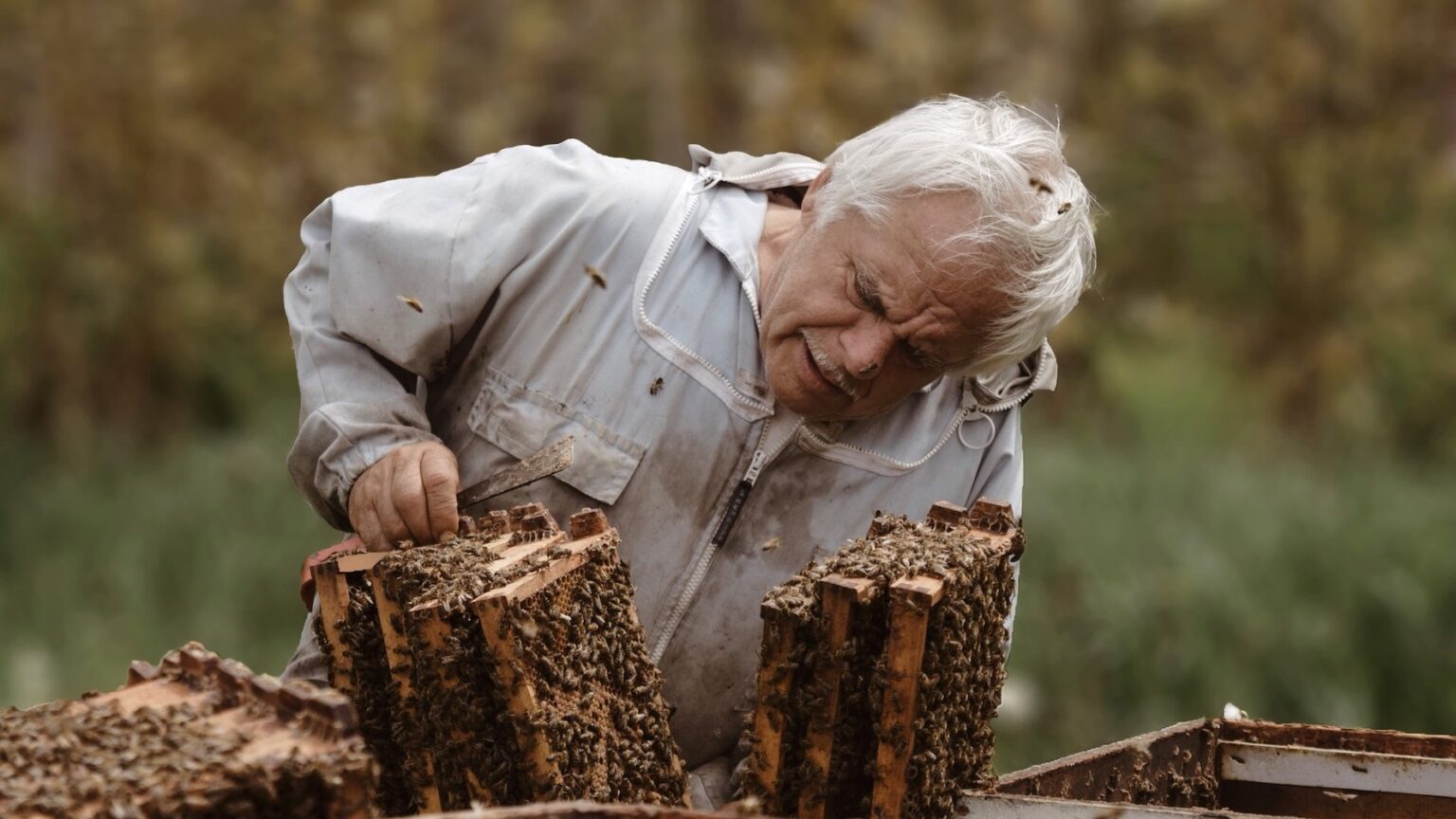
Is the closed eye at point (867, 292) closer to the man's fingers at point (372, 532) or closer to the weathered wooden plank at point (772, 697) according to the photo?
the weathered wooden plank at point (772, 697)

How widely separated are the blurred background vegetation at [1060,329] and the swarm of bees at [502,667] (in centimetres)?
449

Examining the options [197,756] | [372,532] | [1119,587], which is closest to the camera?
[197,756]

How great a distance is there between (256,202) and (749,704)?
8713mm

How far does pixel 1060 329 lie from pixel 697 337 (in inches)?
277

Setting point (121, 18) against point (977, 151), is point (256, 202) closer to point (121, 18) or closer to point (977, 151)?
point (121, 18)

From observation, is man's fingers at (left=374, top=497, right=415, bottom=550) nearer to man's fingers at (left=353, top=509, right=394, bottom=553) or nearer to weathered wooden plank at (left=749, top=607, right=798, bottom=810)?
man's fingers at (left=353, top=509, right=394, bottom=553)

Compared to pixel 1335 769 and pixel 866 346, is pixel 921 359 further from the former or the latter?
pixel 1335 769

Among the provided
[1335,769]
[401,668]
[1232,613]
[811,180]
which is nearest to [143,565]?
[1232,613]

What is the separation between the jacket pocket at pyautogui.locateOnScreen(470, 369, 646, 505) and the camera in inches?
137

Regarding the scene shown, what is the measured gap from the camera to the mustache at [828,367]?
334cm

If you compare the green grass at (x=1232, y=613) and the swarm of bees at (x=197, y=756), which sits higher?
the green grass at (x=1232, y=613)

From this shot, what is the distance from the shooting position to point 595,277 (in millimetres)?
3492

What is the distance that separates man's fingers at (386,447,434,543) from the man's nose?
89cm

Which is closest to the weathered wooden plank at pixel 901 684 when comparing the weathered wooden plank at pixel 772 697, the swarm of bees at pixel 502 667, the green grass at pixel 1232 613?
the weathered wooden plank at pixel 772 697
